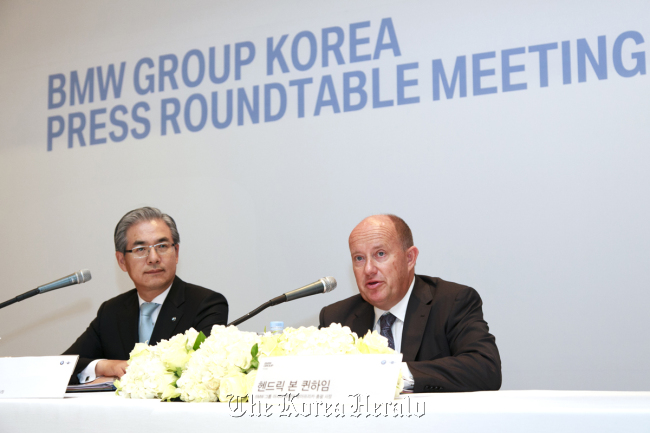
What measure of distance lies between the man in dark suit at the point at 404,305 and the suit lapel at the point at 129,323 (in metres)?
1.01

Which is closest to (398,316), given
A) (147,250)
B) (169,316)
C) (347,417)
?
(169,316)

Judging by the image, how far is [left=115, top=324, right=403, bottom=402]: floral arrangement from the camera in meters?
1.47

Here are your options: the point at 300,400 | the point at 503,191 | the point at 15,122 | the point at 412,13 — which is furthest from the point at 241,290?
the point at 300,400

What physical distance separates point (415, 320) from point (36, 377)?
5.06 ft

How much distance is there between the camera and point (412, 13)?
12.6 feet

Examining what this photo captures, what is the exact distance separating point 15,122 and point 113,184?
1106 millimetres

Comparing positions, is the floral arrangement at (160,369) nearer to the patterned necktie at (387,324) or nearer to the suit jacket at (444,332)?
the suit jacket at (444,332)

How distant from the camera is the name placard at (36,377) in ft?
5.60

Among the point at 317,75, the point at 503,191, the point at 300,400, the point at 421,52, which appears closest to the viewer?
the point at 300,400

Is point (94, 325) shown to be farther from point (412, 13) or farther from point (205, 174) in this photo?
point (412, 13)

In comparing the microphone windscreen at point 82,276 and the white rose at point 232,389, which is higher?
the microphone windscreen at point 82,276

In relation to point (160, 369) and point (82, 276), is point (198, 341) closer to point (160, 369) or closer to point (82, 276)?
point (160, 369)

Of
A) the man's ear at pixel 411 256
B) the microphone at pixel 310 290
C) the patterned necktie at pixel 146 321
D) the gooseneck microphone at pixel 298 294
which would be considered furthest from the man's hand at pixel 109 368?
the man's ear at pixel 411 256

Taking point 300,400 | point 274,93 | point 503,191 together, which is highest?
point 274,93
